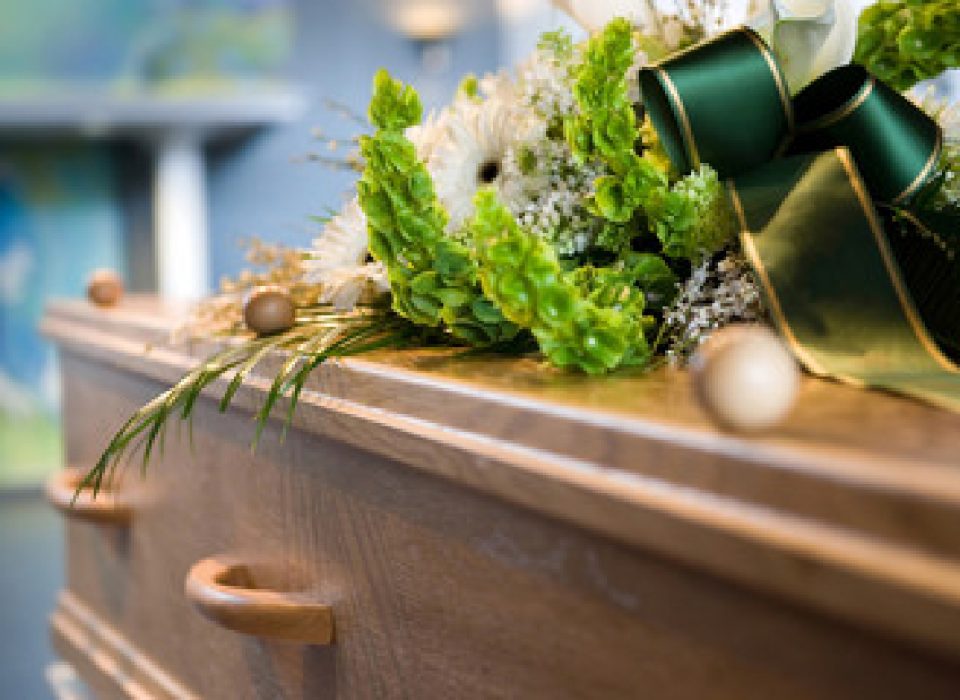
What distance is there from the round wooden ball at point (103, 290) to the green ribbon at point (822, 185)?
0.77 meters

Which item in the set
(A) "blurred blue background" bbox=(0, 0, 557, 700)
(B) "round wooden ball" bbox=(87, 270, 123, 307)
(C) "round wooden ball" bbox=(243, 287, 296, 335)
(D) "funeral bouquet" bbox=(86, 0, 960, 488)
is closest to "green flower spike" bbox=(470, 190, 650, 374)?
(D) "funeral bouquet" bbox=(86, 0, 960, 488)

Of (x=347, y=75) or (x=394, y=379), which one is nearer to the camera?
(x=394, y=379)

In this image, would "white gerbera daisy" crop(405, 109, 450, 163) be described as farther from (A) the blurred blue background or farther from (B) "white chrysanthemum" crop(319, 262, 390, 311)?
(A) the blurred blue background

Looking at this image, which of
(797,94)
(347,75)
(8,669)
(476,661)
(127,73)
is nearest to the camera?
(476,661)

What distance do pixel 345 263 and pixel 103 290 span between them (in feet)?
1.83

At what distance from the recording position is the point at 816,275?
1.82 feet

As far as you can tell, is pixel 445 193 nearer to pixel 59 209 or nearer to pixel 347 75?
pixel 59 209

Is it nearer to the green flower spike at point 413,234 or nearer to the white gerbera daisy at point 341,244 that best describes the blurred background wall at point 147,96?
the white gerbera daisy at point 341,244

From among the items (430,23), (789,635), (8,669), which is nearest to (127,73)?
(430,23)

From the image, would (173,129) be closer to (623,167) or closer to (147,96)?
(147,96)

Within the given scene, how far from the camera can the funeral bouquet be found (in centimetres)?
55

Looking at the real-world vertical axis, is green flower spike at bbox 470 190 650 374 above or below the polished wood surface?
above

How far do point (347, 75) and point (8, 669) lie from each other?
14.9 feet

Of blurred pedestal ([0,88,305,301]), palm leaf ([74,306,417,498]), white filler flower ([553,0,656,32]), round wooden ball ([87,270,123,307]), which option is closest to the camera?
palm leaf ([74,306,417,498])
